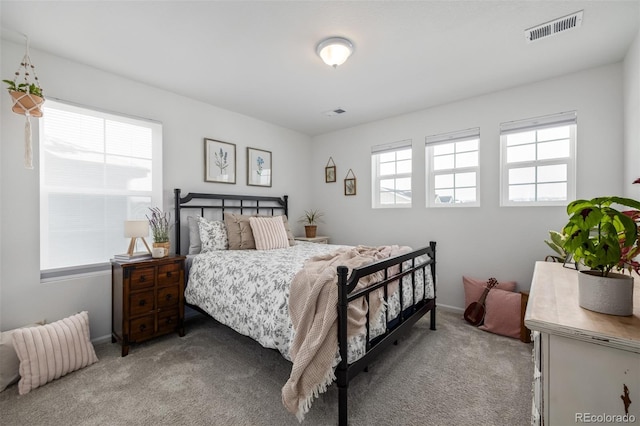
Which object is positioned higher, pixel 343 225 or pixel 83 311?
pixel 343 225

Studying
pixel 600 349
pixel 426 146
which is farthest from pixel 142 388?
pixel 426 146

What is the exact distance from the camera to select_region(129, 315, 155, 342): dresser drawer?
238cm

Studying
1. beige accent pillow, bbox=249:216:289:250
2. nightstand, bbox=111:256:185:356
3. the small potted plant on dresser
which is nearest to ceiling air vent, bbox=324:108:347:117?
beige accent pillow, bbox=249:216:289:250

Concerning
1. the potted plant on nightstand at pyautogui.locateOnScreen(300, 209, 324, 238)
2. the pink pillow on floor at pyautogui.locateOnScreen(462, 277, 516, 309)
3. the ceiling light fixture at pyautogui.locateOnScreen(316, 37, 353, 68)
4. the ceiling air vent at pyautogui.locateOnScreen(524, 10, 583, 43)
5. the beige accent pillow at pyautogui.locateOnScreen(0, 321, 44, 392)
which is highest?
the ceiling air vent at pyautogui.locateOnScreen(524, 10, 583, 43)

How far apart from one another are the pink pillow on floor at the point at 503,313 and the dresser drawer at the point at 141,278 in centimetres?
327

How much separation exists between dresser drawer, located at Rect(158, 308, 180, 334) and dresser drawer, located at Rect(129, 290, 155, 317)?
5.2 inches

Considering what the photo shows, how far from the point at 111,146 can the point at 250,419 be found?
110 inches

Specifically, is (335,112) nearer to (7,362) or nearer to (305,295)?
(305,295)

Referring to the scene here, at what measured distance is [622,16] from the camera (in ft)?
6.22

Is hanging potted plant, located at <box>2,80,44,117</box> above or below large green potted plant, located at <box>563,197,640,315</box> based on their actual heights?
above

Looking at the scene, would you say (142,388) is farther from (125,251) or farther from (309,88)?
(309,88)

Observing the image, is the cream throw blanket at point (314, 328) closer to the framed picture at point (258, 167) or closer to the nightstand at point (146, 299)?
the nightstand at point (146, 299)

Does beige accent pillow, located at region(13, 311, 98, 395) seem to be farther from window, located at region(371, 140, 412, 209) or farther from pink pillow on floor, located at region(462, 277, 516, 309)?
pink pillow on floor, located at region(462, 277, 516, 309)

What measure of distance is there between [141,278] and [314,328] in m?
1.80
